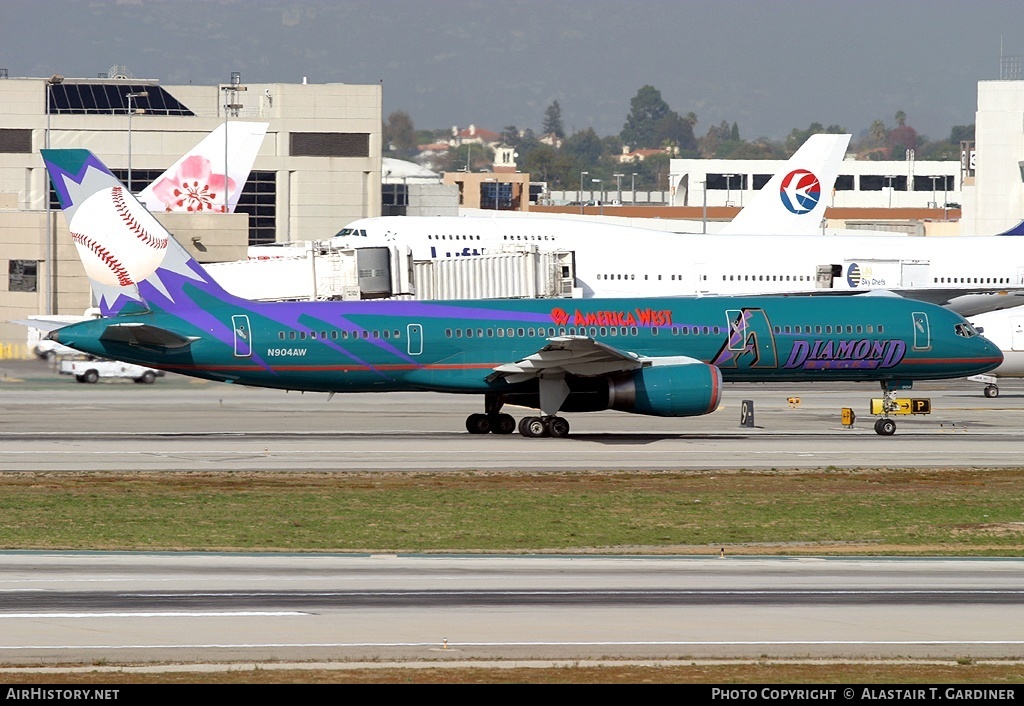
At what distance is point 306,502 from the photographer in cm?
2853

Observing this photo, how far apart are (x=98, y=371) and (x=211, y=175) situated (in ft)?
99.9


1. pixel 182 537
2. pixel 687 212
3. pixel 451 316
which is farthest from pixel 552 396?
pixel 687 212

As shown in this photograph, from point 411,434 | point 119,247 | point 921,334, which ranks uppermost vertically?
point 119,247

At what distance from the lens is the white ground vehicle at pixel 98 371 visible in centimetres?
5966

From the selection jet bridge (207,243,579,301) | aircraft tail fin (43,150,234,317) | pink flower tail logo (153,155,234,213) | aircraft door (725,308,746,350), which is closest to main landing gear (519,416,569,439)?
aircraft door (725,308,746,350)

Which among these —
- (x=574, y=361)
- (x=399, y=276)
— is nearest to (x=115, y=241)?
(x=574, y=361)

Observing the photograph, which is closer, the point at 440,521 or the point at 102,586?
the point at 102,586

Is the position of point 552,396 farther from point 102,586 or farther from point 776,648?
point 776,648

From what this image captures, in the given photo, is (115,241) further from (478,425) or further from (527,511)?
(527,511)

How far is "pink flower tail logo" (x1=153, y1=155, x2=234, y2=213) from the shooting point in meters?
86.6

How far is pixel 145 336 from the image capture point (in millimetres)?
38750

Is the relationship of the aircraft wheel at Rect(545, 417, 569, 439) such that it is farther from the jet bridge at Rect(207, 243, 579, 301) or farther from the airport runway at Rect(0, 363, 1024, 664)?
the jet bridge at Rect(207, 243, 579, 301)

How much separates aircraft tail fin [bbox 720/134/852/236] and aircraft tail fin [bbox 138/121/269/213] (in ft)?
105

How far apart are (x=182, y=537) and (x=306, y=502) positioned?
14.5ft
